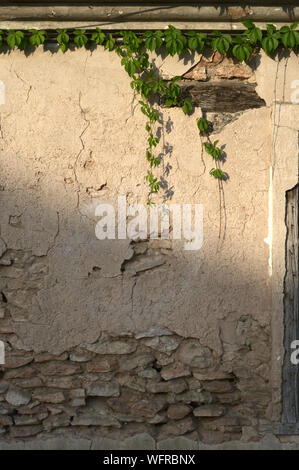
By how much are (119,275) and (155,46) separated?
4.75 feet

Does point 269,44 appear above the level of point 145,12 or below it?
below

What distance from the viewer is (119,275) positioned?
3.11 metres

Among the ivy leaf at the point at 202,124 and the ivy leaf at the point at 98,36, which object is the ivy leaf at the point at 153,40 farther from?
the ivy leaf at the point at 202,124

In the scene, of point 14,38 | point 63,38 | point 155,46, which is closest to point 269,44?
point 155,46

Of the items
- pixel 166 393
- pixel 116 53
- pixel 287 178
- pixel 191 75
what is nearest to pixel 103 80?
pixel 116 53

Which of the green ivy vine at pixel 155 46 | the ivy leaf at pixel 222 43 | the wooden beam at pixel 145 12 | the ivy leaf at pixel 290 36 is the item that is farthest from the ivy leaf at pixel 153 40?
the ivy leaf at pixel 290 36

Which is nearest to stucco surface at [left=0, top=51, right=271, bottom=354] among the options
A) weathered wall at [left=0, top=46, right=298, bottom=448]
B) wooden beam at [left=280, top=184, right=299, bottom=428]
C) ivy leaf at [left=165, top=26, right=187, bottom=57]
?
weathered wall at [left=0, top=46, right=298, bottom=448]

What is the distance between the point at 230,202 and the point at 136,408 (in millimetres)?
1452

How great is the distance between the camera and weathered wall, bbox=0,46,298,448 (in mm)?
3088

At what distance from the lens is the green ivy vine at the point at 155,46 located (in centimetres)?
300

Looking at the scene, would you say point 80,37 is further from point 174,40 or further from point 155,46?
point 174,40

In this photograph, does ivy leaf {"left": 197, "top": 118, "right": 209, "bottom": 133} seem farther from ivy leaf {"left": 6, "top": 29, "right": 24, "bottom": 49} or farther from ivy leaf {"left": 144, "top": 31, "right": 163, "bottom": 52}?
ivy leaf {"left": 6, "top": 29, "right": 24, "bottom": 49}

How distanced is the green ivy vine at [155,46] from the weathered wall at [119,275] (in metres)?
0.07

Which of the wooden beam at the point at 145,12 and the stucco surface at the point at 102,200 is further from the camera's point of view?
the stucco surface at the point at 102,200
